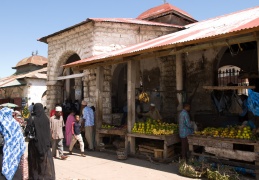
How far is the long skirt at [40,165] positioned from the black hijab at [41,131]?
164 mm

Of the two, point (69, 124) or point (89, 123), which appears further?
point (89, 123)

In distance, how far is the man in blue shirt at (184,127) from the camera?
6.68m

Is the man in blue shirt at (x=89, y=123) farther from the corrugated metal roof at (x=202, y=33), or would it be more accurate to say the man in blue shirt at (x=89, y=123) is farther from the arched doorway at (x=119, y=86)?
the arched doorway at (x=119, y=86)

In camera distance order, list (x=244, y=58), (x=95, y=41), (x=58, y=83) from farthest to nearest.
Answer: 1. (x=58, y=83)
2. (x=244, y=58)
3. (x=95, y=41)

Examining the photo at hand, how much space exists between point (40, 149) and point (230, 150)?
160 inches

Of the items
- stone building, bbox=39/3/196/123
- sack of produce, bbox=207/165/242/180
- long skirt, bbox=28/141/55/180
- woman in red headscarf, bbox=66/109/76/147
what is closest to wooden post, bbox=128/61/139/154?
stone building, bbox=39/3/196/123

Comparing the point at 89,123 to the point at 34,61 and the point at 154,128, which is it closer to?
the point at 154,128

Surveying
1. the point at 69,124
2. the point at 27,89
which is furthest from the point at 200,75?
the point at 27,89

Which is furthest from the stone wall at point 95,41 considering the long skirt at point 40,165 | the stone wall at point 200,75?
the long skirt at point 40,165

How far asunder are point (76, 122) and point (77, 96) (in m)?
4.08

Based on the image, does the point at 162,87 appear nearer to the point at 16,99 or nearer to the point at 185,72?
the point at 185,72

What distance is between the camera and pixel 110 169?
21.2 feet

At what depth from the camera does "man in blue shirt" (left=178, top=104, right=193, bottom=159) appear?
6.68 meters

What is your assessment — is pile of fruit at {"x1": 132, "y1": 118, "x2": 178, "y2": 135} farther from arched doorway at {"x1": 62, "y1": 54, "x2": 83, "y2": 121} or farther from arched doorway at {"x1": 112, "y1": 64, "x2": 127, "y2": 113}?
arched doorway at {"x1": 112, "y1": 64, "x2": 127, "y2": 113}
